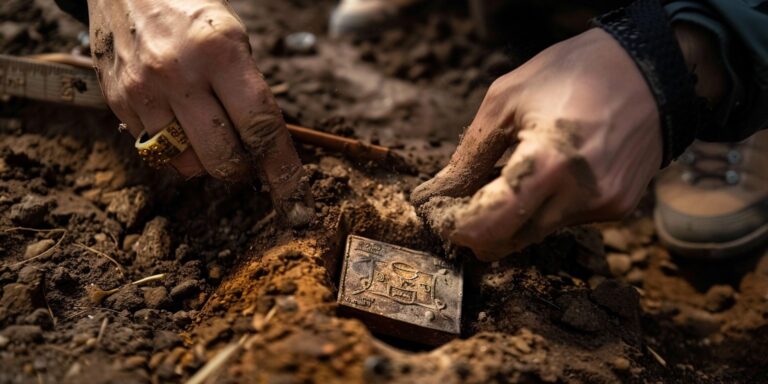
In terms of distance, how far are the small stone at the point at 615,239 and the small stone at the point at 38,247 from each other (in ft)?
7.45

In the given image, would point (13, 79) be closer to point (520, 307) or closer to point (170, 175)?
point (170, 175)

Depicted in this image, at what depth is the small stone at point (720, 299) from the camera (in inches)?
94.0

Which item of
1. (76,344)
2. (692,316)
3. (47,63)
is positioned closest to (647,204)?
(692,316)

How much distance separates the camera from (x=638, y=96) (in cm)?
157

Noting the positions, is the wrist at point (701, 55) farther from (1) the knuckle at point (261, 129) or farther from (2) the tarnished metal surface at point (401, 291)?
(1) the knuckle at point (261, 129)

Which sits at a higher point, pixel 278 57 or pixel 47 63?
pixel 47 63

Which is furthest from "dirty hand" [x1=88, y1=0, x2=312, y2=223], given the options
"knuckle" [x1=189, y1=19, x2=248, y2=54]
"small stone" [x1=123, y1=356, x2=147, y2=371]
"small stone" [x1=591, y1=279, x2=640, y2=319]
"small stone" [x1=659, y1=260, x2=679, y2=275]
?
"small stone" [x1=659, y1=260, x2=679, y2=275]

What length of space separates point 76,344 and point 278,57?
2107mm

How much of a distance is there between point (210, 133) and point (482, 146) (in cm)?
82

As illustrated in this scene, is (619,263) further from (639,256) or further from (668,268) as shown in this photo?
(668,268)

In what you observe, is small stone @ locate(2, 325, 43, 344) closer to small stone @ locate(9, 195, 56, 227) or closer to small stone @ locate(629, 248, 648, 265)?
small stone @ locate(9, 195, 56, 227)

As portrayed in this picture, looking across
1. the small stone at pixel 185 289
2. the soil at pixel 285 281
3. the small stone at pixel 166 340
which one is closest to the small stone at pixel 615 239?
the soil at pixel 285 281

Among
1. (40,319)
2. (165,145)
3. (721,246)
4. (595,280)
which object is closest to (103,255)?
(40,319)

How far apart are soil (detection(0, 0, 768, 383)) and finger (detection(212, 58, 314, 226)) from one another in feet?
0.32
